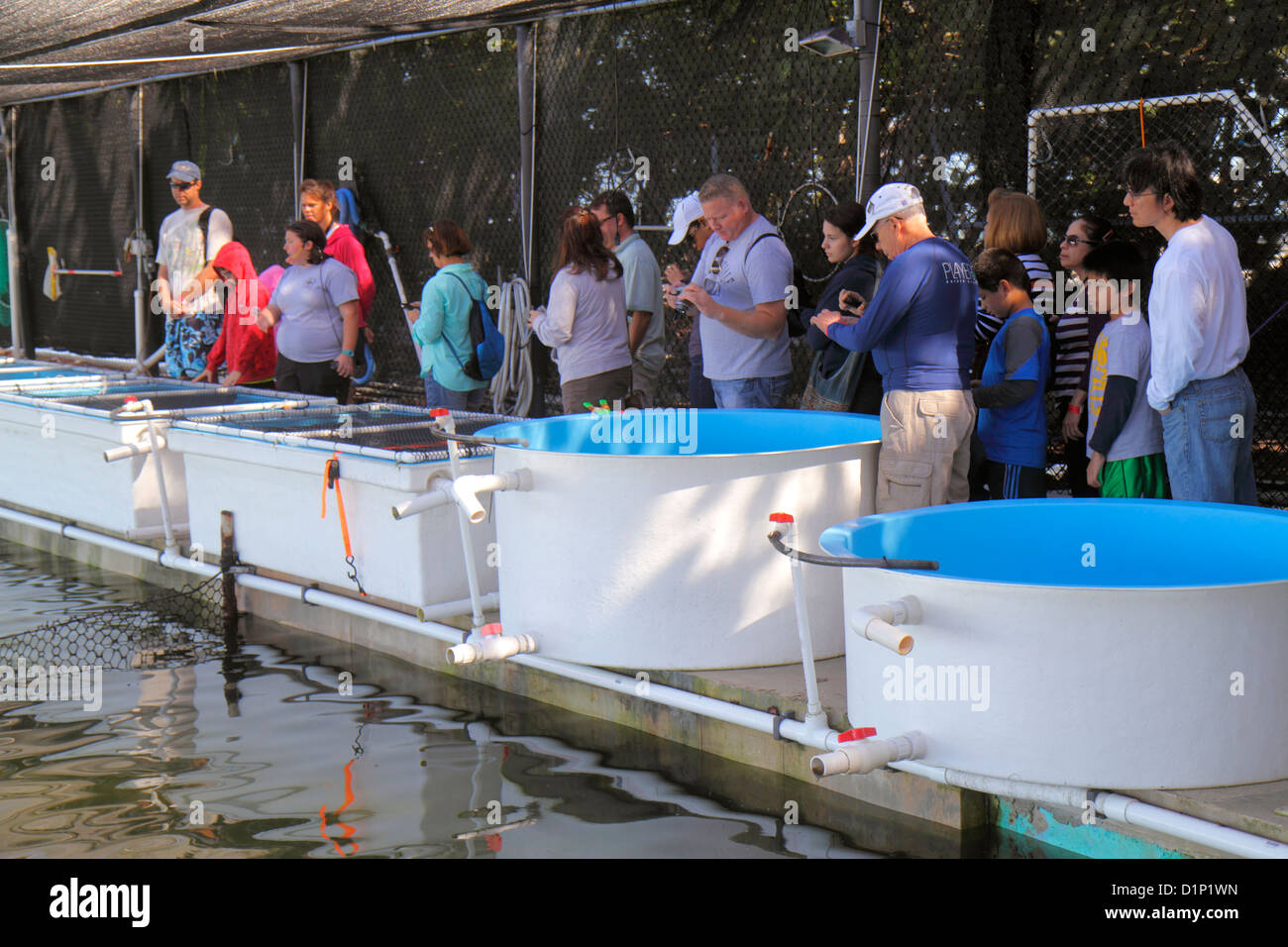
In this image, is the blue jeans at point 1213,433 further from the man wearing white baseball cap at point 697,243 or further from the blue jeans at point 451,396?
the blue jeans at point 451,396

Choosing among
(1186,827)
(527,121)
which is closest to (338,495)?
(1186,827)

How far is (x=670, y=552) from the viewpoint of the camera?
507cm

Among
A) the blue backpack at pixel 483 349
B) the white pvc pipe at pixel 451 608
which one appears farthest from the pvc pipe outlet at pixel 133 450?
the white pvc pipe at pixel 451 608

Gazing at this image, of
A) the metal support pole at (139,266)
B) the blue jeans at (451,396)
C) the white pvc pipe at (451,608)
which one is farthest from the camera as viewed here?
the metal support pole at (139,266)

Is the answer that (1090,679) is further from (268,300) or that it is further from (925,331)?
(268,300)

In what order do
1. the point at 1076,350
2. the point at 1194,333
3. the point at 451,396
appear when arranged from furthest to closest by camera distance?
the point at 451,396, the point at 1076,350, the point at 1194,333

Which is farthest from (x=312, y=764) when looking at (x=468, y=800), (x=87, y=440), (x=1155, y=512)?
(x=87, y=440)

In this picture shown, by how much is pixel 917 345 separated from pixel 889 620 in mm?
1766

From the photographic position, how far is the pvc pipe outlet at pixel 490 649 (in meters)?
5.29

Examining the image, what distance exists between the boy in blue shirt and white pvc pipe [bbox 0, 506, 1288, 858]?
1.78 meters

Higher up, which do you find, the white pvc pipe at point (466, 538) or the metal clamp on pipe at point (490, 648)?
the white pvc pipe at point (466, 538)

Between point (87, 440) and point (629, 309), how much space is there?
3298 mm

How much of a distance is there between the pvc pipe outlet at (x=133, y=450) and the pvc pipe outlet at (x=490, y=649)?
9.94 feet

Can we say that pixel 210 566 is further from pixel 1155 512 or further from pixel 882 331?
pixel 1155 512
